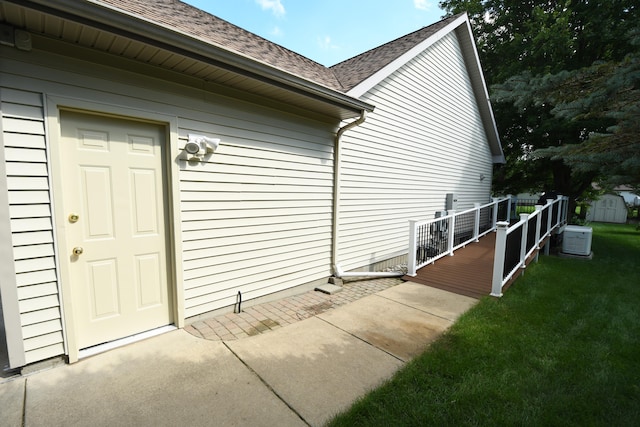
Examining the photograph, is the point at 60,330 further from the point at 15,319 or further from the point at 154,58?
the point at 154,58

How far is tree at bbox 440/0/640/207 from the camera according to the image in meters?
10.9

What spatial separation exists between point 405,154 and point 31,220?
673 centimetres

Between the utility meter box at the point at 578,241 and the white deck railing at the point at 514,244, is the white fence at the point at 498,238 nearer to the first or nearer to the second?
the white deck railing at the point at 514,244

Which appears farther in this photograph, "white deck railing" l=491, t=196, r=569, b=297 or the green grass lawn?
"white deck railing" l=491, t=196, r=569, b=297

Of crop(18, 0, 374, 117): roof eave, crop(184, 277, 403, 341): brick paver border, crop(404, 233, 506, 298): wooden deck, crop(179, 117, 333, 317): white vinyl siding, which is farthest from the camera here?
crop(404, 233, 506, 298): wooden deck

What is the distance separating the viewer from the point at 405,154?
7074mm

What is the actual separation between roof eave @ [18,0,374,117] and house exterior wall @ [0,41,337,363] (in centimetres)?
54

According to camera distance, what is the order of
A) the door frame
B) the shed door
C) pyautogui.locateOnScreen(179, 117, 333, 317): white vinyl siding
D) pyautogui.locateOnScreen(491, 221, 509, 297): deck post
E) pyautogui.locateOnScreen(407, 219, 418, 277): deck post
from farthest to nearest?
pyautogui.locateOnScreen(407, 219, 418, 277): deck post
pyautogui.locateOnScreen(491, 221, 509, 297): deck post
pyautogui.locateOnScreen(179, 117, 333, 317): white vinyl siding
the shed door
the door frame

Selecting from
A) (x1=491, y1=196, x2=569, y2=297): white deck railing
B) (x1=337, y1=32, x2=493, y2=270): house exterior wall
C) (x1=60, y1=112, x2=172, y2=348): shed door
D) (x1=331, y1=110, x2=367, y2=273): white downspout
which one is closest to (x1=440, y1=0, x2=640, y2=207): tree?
(x1=337, y1=32, x2=493, y2=270): house exterior wall

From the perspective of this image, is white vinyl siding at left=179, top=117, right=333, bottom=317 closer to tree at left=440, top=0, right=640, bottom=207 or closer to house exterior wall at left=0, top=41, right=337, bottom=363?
house exterior wall at left=0, top=41, right=337, bottom=363

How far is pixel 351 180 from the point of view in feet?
18.3

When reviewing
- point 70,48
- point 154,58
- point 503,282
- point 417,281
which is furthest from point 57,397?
point 503,282

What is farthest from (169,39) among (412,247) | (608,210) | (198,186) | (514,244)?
(608,210)

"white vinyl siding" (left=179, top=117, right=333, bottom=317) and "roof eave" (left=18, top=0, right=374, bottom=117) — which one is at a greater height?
"roof eave" (left=18, top=0, right=374, bottom=117)
